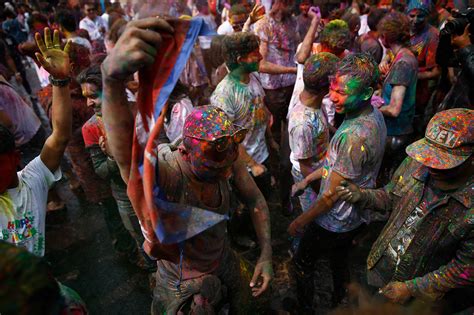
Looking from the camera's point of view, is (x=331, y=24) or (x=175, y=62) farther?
(x=331, y=24)

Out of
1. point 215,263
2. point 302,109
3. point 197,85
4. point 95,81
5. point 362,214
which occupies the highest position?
point 95,81

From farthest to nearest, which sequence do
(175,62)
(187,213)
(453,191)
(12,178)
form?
(12,178)
(453,191)
(187,213)
(175,62)

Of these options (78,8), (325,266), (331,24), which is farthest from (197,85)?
(78,8)

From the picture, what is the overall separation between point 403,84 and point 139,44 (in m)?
3.57

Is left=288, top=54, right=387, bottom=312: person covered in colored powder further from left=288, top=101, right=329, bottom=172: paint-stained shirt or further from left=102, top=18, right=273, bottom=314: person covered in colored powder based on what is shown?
left=102, top=18, right=273, bottom=314: person covered in colored powder

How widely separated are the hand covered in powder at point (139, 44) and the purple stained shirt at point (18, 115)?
353 centimetres

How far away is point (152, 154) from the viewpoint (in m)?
1.33

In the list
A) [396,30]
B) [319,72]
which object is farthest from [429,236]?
[396,30]

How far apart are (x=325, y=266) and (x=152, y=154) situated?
3269 mm

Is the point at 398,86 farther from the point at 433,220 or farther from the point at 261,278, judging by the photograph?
the point at 261,278

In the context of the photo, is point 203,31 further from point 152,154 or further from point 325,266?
point 325,266

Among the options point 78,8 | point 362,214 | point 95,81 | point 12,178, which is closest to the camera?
point 12,178

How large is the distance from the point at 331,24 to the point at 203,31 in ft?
10.8

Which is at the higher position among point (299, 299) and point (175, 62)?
→ point (175, 62)
